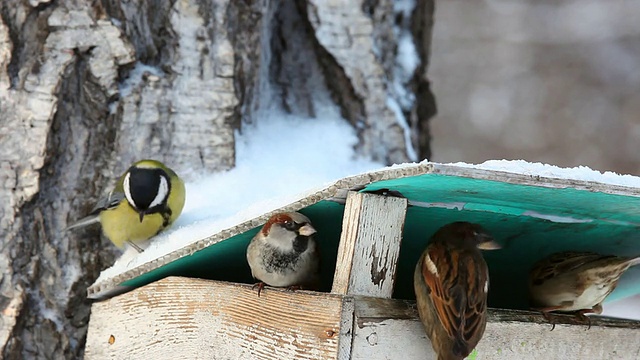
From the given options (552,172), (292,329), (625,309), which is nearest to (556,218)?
(552,172)

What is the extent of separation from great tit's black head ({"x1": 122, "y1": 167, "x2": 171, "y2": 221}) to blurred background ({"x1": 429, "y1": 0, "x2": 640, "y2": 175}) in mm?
5167

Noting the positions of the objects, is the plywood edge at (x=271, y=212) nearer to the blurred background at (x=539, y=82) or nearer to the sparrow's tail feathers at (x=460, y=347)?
the sparrow's tail feathers at (x=460, y=347)

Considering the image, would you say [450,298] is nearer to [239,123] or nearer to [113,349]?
[113,349]

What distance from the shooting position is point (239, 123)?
3.53m

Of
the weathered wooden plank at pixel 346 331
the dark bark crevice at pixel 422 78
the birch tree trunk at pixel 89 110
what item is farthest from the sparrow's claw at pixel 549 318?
the dark bark crevice at pixel 422 78

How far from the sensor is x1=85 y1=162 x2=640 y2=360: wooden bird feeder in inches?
79.0

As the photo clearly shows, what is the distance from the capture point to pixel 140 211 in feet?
11.0

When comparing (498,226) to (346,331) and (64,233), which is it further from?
(64,233)

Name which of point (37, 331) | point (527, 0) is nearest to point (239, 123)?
point (37, 331)

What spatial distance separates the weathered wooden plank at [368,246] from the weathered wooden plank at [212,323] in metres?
0.09

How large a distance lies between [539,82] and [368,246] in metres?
6.61

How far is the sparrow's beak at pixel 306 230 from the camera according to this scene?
2.35 meters

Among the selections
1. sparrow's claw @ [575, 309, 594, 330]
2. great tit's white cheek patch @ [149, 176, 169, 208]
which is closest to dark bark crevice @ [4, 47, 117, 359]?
great tit's white cheek patch @ [149, 176, 169, 208]

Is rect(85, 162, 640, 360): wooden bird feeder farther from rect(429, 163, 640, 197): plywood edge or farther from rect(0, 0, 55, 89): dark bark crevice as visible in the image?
rect(0, 0, 55, 89): dark bark crevice
